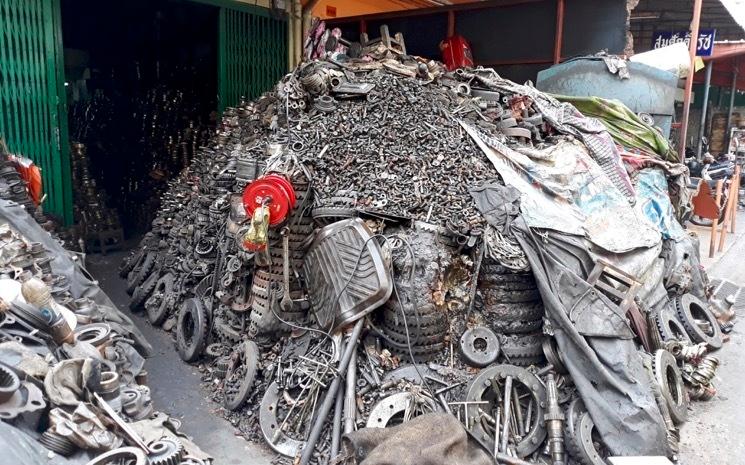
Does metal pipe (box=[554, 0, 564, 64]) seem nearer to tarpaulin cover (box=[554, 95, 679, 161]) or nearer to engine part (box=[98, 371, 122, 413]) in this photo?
tarpaulin cover (box=[554, 95, 679, 161])

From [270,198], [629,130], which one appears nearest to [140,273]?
[270,198]

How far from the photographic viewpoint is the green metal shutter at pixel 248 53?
24.0 feet

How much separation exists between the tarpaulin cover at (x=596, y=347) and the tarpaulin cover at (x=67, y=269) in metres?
2.69

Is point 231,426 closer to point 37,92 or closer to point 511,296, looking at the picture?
point 511,296

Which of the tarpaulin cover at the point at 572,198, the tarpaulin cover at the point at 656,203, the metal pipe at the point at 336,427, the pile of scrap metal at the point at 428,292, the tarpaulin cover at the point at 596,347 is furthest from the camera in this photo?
the tarpaulin cover at the point at 656,203

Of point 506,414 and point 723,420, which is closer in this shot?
point 506,414

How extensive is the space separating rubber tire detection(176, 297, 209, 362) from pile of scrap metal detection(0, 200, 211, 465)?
742 millimetres

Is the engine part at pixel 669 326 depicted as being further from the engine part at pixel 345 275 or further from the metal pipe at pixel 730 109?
the metal pipe at pixel 730 109

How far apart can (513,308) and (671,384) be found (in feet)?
4.13

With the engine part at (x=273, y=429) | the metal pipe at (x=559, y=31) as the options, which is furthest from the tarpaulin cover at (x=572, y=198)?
the metal pipe at (x=559, y=31)

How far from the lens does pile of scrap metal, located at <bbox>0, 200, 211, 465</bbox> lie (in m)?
2.05

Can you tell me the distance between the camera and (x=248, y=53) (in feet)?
25.2

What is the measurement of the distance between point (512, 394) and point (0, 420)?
8.72 ft

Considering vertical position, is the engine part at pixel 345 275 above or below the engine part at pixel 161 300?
above
